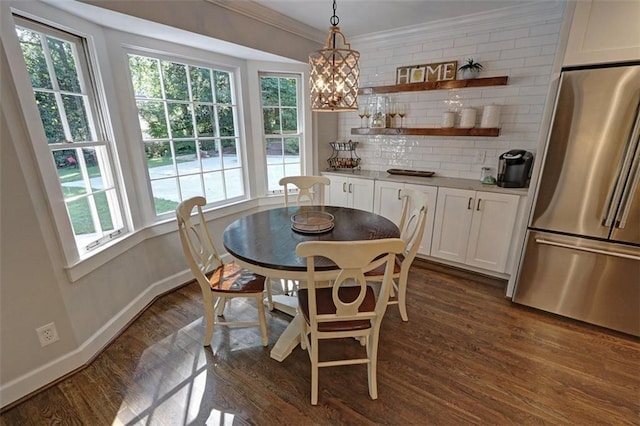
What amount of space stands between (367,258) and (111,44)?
238 centimetres

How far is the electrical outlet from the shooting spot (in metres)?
1.65

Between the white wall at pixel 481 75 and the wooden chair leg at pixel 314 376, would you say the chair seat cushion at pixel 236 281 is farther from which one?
the white wall at pixel 481 75

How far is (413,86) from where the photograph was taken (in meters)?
3.12

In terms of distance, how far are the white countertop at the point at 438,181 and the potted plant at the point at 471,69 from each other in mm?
1050

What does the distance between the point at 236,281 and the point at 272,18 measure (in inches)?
93.2

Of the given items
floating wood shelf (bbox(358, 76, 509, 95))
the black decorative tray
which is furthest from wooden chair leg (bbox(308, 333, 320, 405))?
floating wood shelf (bbox(358, 76, 509, 95))

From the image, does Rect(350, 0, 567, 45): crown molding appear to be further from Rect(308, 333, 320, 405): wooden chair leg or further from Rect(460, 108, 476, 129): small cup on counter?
Rect(308, 333, 320, 405): wooden chair leg

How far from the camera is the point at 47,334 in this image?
167 centimetres

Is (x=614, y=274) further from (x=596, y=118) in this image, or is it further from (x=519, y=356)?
(x=596, y=118)

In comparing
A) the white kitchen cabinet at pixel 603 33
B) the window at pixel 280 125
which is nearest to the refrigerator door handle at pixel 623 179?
the white kitchen cabinet at pixel 603 33

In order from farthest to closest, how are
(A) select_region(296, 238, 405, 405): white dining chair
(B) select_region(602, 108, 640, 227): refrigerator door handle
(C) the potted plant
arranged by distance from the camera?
(C) the potted plant
(B) select_region(602, 108, 640, 227): refrigerator door handle
(A) select_region(296, 238, 405, 405): white dining chair

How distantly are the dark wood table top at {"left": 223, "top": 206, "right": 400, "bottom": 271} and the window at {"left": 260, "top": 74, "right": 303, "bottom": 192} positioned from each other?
1253 millimetres

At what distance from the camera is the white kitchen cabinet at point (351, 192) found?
3352 millimetres

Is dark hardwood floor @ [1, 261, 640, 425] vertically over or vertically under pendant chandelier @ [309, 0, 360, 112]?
under
